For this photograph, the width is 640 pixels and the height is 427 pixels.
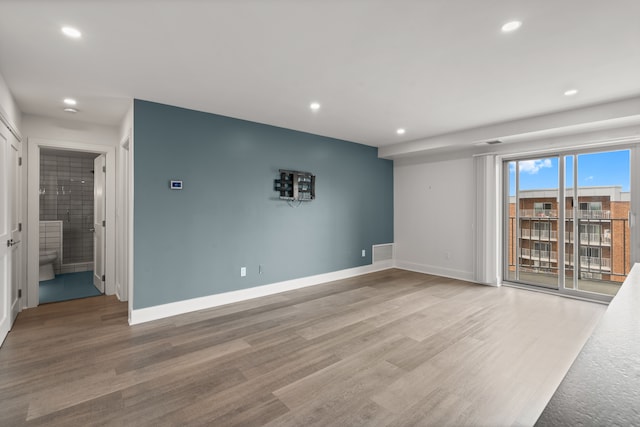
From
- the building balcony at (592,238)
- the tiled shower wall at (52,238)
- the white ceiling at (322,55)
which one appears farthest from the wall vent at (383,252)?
the tiled shower wall at (52,238)

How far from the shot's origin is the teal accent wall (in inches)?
142

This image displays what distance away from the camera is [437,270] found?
5.93 m

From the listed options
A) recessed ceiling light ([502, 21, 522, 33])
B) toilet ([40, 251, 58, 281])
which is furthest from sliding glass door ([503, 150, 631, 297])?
toilet ([40, 251, 58, 281])

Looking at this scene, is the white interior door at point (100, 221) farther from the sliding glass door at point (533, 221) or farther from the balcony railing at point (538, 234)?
the balcony railing at point (538, 234)

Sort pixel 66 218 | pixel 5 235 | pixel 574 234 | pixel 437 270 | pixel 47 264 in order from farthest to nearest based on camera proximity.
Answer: pixel 66 218, pixel 437 270, pixel 47 264, pixel 574 234, pixel 5 235

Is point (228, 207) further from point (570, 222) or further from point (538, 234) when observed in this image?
point (570, 222)

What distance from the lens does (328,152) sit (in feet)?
18.0

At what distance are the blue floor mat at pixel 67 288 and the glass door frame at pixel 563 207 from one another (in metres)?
6.69

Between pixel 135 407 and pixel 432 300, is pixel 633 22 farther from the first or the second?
pixel 135 407

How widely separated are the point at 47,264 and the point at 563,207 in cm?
874

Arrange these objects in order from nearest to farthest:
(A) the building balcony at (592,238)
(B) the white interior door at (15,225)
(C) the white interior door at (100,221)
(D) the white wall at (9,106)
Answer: (D) the white wall at (9,106)
(B) the white interior door at (15,225)
(A) the building balcony at (592,238)
(C) the white interior door at (100,221)

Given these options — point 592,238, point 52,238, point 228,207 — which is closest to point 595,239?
point 592,238

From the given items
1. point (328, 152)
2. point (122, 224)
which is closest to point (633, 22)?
point (328, 152)

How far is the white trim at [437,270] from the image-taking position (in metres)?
5.52
